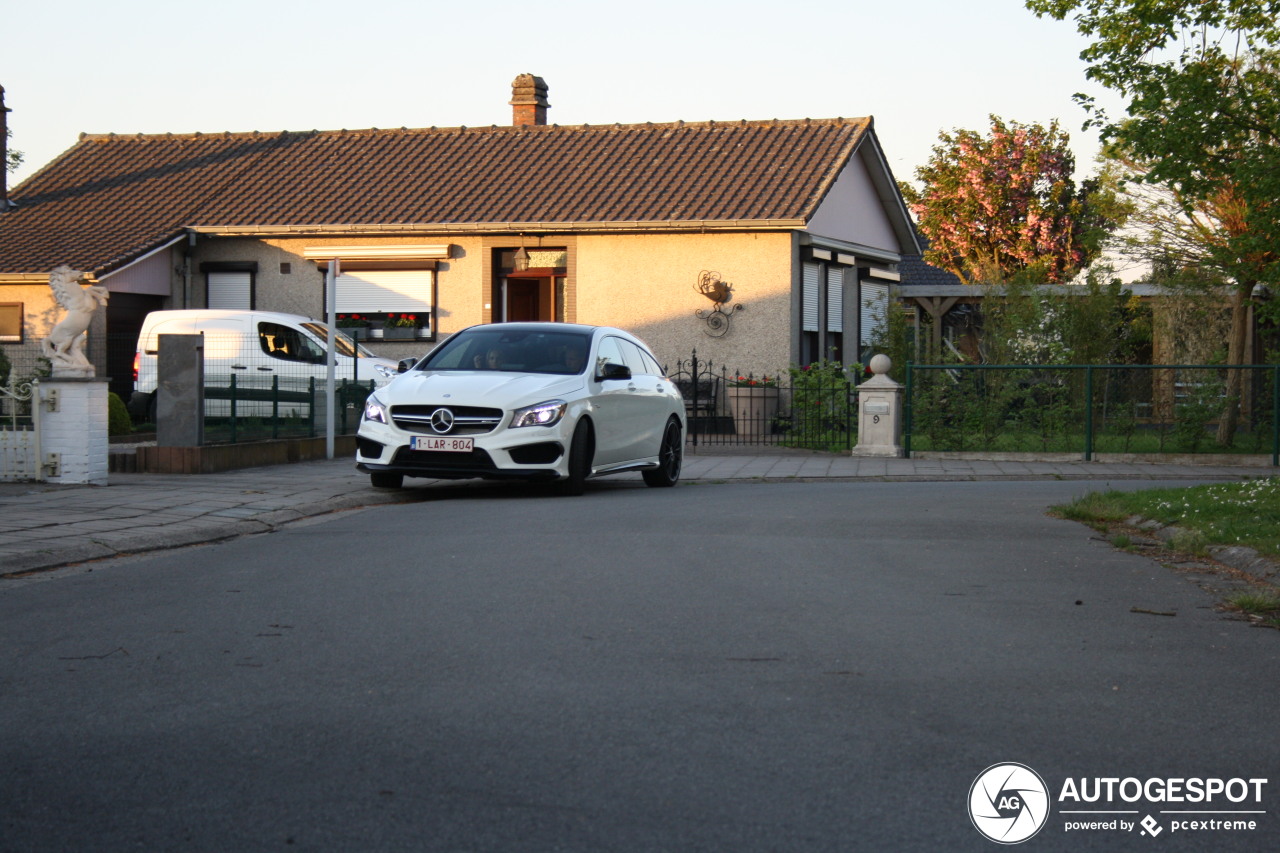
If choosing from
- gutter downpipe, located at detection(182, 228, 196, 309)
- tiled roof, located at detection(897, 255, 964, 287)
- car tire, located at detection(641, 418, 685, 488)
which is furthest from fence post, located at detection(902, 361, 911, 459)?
gutter downpipe, located at detection(182, 228, 196, 309)

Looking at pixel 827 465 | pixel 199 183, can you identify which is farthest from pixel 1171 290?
pixel 199 183

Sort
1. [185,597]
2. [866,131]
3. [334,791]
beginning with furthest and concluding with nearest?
[866,131] < [185,597] < [334,791]

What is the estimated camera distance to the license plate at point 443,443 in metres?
13.1

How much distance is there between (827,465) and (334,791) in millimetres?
15451

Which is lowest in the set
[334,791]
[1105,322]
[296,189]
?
[334,791]

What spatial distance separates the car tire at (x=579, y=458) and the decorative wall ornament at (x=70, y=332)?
179 inches

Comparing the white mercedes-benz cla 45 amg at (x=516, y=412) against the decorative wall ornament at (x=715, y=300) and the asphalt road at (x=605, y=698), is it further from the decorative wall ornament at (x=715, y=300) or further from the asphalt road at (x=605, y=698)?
the decorative wall ornament at (x=715, y=300)

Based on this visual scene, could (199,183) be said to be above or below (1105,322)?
above

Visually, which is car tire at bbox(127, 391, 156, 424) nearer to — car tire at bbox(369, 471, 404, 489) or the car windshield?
the car windshield

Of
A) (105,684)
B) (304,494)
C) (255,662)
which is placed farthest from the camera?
(304,494)

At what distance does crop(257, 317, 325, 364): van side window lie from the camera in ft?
76.8

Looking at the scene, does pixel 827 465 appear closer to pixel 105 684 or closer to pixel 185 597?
pixel 185 597

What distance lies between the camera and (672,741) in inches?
185

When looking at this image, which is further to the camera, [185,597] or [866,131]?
[866,131]
